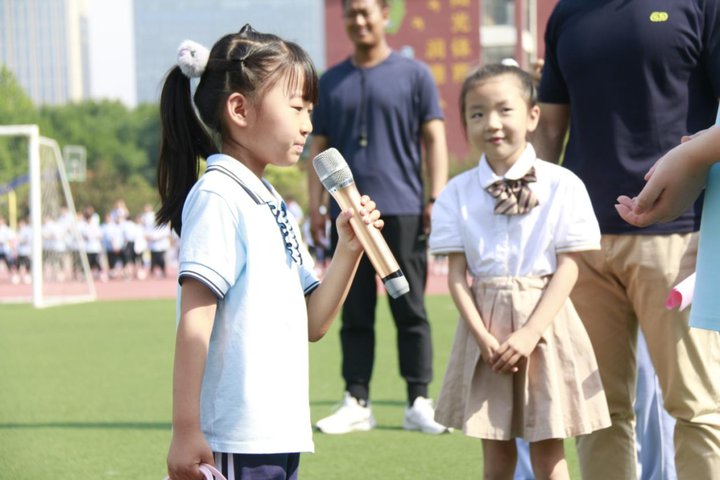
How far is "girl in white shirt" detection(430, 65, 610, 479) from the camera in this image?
338 cm

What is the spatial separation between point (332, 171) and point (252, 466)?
0.65 metres

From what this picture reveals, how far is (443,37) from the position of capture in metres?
54.7

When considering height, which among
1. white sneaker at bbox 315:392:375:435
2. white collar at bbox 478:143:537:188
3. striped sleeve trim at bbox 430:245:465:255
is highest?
white collar at bbox 478:143:537:188

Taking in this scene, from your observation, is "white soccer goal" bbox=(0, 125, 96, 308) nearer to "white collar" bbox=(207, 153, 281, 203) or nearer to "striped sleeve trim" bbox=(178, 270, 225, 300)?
"white collar" bbox=(207, 153, 281, 203)

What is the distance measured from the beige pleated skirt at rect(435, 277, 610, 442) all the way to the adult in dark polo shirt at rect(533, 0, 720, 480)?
19cm

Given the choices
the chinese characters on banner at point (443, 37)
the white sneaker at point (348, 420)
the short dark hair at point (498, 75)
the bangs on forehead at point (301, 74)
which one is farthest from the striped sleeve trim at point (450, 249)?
the chinese characters on banner at point (443, 37)

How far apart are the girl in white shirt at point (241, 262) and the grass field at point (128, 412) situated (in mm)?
1997

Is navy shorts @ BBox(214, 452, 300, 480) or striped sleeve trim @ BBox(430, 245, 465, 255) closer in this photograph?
navy shorts @ BBox(214, 452, 300, 480)

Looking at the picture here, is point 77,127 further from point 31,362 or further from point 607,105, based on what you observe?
point 607,105

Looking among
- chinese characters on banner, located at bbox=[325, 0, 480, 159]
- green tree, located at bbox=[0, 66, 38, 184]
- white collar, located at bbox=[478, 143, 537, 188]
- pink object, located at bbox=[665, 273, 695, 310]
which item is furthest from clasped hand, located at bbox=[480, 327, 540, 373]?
chinese characters on banner, located at bbox=[325, 0, 480, 159]

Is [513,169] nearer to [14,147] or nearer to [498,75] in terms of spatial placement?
[498,75]

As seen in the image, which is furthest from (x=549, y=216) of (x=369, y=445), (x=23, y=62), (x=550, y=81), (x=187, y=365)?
(x=23, y=62)

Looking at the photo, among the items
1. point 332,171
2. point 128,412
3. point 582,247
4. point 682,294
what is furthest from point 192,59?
point 128,412

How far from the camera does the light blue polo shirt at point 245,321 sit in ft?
7.81
